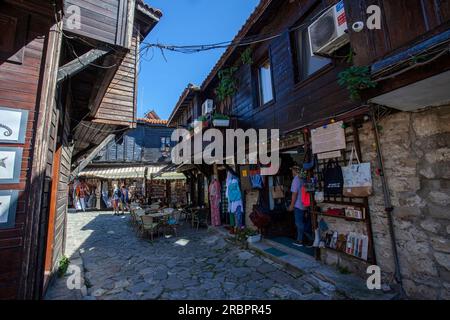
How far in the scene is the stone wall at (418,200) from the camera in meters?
3.18

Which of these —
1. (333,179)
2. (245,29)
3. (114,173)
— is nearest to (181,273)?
(333,179)

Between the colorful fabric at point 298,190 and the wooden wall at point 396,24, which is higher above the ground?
the wooden wall at point 396,24

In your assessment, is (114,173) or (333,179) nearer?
(333,179)

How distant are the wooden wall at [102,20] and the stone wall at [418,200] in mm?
5254

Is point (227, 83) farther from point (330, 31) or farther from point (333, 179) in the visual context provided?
point (333, 179)

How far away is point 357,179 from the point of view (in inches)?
167

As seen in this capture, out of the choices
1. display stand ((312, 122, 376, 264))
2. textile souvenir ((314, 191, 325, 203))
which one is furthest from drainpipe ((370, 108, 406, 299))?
textile souvenir ((314, 191, 325, 203))

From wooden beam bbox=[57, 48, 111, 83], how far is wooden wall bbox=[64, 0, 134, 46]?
234mm

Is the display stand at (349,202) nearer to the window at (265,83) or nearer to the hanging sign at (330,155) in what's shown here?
the hanging sign at (330,155)

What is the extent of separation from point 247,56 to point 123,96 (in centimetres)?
470

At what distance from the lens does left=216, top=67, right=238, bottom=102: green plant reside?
9.45 m

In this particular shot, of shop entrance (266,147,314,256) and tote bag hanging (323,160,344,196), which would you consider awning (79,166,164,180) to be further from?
tote bag hanging (323,160,344,196)

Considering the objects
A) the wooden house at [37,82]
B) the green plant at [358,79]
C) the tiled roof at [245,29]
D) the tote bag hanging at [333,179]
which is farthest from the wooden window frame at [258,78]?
the wooden house at [37,82]
